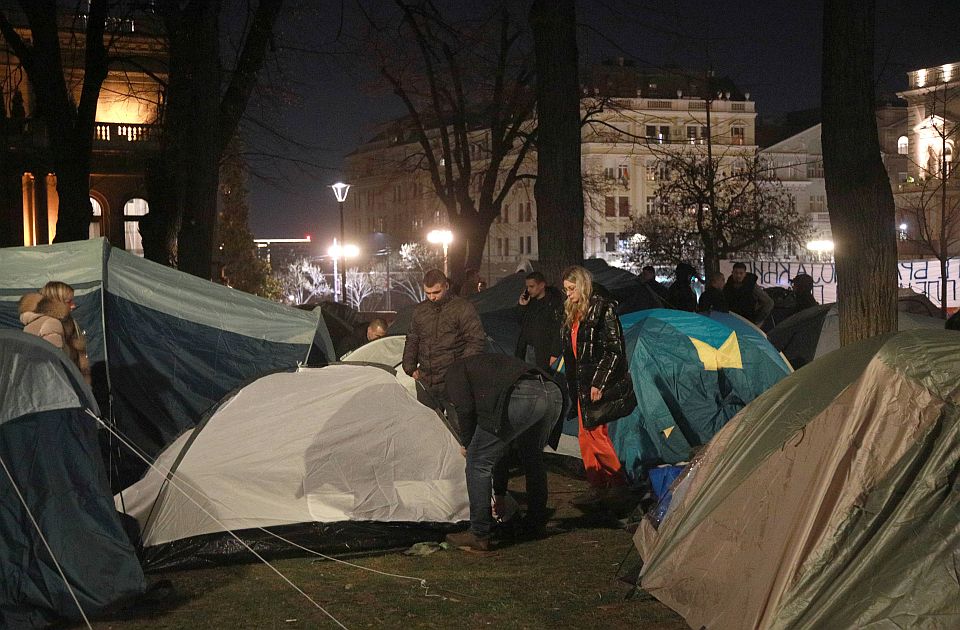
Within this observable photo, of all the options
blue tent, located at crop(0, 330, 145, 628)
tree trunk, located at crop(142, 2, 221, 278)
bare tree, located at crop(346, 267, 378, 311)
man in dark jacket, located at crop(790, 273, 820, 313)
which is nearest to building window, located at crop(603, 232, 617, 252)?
bare tree, located at crop(346, 267, 378, 311)

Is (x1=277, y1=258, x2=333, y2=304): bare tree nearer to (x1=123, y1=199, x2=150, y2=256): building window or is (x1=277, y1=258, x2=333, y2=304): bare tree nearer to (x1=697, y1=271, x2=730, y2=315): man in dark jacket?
(x1=123, y1=199, x2=150, y2=256): building window

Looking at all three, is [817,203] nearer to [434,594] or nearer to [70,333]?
[70,333]

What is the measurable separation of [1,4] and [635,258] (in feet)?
107

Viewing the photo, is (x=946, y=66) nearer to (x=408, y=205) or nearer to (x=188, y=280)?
(x=188, y=280)

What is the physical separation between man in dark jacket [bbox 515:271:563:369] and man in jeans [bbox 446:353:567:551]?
3336 mm

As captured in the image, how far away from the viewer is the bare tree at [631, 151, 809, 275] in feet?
119

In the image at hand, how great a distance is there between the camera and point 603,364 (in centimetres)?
901

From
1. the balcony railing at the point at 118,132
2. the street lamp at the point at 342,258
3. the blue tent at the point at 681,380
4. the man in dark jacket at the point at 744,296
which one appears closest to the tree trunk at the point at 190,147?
the blue tent at the point at 681,380

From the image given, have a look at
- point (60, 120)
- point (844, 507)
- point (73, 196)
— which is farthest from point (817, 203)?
point (844, 507)

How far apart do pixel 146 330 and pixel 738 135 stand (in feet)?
231

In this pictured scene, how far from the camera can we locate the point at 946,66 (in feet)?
159

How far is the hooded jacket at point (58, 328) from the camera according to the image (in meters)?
8.41

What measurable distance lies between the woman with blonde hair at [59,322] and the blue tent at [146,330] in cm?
75

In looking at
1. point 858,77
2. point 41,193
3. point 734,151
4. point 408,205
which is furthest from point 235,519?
point 408,205
